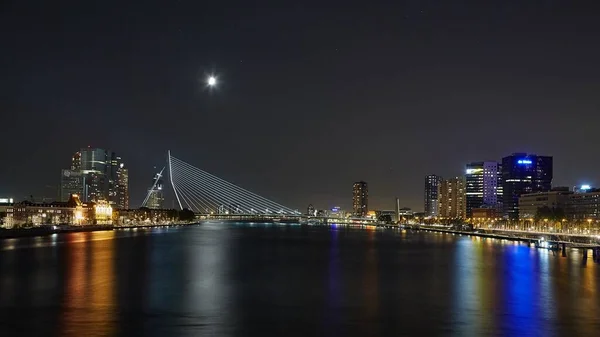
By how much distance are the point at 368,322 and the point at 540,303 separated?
6461 millimetres

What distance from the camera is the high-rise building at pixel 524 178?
12256 centimetres

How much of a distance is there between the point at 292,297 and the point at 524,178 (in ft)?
374

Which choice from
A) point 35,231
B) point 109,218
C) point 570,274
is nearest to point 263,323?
point 570,274

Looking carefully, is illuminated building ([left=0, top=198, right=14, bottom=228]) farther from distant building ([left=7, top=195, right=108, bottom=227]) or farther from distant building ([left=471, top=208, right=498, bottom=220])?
distant building ([left=471, top=208, right=498, bottom=220])

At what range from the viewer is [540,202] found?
99125mm

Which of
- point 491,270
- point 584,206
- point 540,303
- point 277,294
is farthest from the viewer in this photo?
point 584,206

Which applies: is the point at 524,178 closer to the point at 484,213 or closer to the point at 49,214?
the point at 484,213

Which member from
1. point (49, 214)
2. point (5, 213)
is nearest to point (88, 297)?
point (5, 213)

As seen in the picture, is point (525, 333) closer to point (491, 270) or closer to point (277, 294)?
point (277, 294)

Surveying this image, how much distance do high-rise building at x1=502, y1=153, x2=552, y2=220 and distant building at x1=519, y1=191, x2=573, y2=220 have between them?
50.6 ft

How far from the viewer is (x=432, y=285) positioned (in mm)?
22188

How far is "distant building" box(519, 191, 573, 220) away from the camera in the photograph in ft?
303

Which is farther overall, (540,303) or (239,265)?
(239,265)

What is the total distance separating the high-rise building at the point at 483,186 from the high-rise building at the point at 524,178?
919cm
